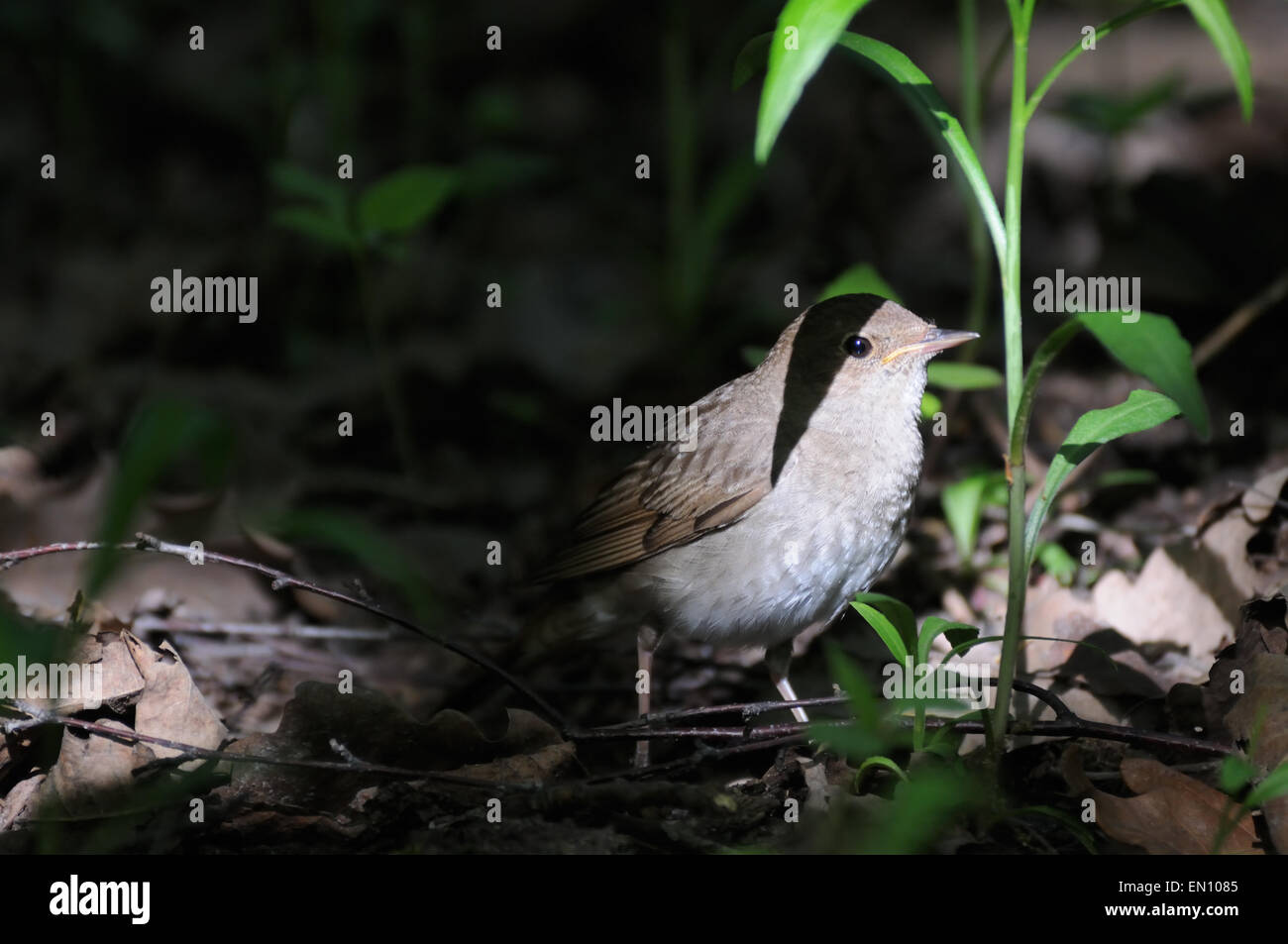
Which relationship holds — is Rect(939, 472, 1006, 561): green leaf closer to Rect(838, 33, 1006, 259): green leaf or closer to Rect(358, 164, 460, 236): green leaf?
Rect(838, 33, 1006, 259): green leaf

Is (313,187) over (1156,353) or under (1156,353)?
over

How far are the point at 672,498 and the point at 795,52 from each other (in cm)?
241

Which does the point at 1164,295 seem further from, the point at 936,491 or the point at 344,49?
the point at 344,49

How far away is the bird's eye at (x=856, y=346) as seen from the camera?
4625 millimetres

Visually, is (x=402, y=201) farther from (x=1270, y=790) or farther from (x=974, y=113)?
(x=1270, y=790)

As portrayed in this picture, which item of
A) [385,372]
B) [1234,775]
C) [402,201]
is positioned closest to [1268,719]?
[1234,775]

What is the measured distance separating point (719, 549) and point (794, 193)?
4702mm

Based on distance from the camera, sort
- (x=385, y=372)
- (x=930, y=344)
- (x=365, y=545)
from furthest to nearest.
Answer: (x=385, y=372)
(x=365, y=545)
(x=930, y=344)

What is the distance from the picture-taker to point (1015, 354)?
10.6 ft

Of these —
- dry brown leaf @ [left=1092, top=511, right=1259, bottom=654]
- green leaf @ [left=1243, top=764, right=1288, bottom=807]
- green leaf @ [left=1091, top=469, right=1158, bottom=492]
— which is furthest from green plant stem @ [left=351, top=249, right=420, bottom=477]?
green leaf @ [left=1243, top=764, right=1288, bottom=807]

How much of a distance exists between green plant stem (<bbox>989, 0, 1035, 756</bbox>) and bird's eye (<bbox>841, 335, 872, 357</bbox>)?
1280 millimetres

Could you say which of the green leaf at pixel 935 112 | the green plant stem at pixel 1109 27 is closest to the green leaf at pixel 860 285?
the green leaf at pixel 935 112

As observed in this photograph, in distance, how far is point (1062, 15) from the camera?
402 inches

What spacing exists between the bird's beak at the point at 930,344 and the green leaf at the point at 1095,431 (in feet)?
3.54
